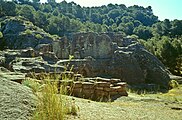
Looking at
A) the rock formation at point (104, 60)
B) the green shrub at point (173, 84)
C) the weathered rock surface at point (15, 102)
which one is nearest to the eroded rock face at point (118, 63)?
the rock formation at point (104, 60)

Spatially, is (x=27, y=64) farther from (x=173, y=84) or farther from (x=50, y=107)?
(x=50, y=107)

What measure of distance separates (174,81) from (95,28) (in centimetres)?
5543

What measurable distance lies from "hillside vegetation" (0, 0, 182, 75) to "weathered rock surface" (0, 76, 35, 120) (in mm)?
36947

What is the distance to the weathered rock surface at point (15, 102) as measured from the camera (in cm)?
611

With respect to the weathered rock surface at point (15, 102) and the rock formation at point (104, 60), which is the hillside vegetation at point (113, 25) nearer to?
the rock formation at point (104, 60)

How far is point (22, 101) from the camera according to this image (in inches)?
270

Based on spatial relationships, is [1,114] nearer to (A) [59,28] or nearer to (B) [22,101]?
(B) [22,101]

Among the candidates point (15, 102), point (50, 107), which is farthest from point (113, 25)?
point (50, 107)

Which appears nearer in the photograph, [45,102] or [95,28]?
[45,102]

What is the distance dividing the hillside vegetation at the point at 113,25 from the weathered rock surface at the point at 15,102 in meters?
36.9

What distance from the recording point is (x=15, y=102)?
262 inches

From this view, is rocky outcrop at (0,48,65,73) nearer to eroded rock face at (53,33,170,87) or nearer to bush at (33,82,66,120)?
eroded rock face at (53,33,170,87)

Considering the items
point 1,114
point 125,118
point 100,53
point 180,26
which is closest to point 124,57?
point 100,53

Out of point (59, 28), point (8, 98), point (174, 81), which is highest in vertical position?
point (59, 28)
